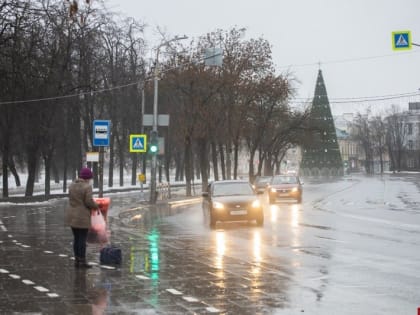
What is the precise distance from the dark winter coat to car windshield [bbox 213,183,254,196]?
39.6ft

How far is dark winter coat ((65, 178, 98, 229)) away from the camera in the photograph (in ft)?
42.6

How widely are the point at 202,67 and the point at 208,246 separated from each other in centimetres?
3630

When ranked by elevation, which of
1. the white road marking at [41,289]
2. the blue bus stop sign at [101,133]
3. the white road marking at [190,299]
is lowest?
the white road marking at [190,299]

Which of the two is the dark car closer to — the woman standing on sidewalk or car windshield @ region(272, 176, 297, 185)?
the woman standing on sidewalk

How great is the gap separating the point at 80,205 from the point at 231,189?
41.6ft

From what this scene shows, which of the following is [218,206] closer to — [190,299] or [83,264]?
[83,264]

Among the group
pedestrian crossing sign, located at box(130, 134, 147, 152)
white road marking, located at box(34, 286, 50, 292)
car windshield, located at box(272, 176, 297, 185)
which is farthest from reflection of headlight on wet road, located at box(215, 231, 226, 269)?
car windshield, located at box(272, 176, 297, 185)

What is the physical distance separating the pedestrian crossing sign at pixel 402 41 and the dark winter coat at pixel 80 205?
16.4 meters

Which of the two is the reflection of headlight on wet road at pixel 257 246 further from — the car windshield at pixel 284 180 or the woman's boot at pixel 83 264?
the car windshield at pixel 284 180

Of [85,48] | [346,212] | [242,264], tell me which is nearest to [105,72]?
[85,48]

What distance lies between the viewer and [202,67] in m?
52.2

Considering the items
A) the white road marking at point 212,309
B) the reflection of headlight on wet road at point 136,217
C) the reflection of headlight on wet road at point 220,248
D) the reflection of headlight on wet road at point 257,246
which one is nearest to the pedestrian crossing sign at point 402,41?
the reflection of headlight on wet road at point 257,246

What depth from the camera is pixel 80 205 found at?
13.1 metres

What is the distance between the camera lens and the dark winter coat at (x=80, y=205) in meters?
13.0
